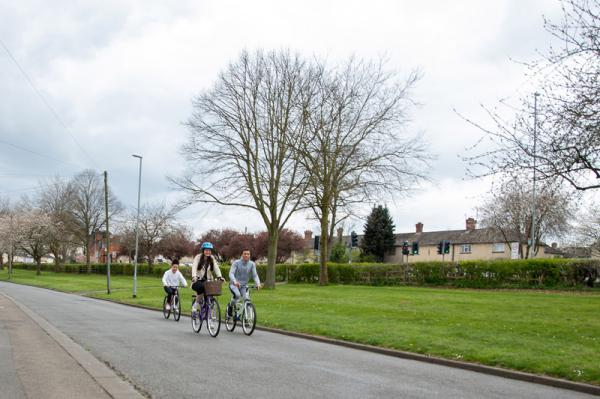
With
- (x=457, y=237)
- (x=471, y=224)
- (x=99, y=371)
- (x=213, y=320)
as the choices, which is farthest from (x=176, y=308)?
(x=471, y=224)

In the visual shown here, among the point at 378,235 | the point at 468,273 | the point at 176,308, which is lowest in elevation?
the point at 176,308

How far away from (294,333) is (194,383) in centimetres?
705

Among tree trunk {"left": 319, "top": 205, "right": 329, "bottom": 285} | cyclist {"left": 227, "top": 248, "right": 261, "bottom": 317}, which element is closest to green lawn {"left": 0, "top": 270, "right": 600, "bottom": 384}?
cyclist {"left": 227, "top": 248, "right": 261, "bottom": 317}

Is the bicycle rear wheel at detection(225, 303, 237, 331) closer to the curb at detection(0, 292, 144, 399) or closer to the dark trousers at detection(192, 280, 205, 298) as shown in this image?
the dark trousers at detection(192, 280, 205, 298)

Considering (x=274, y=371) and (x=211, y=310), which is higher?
(x=211, y=310)

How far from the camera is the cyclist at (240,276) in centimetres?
1416

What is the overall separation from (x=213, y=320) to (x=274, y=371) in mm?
5066

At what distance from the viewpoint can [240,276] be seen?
1442 cm

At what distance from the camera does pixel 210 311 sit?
13.7 meters

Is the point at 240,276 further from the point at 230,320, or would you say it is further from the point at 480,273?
the point at 480,273

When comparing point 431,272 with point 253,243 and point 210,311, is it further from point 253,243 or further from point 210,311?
point 253,243

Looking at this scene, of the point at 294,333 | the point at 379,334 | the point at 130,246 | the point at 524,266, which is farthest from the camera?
the point at 130,246

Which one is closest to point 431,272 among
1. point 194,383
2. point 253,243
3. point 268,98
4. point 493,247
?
point 268,98

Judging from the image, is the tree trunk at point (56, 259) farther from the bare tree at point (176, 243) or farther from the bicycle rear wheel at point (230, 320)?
the bicycle rear wheel at point (230, 320)
